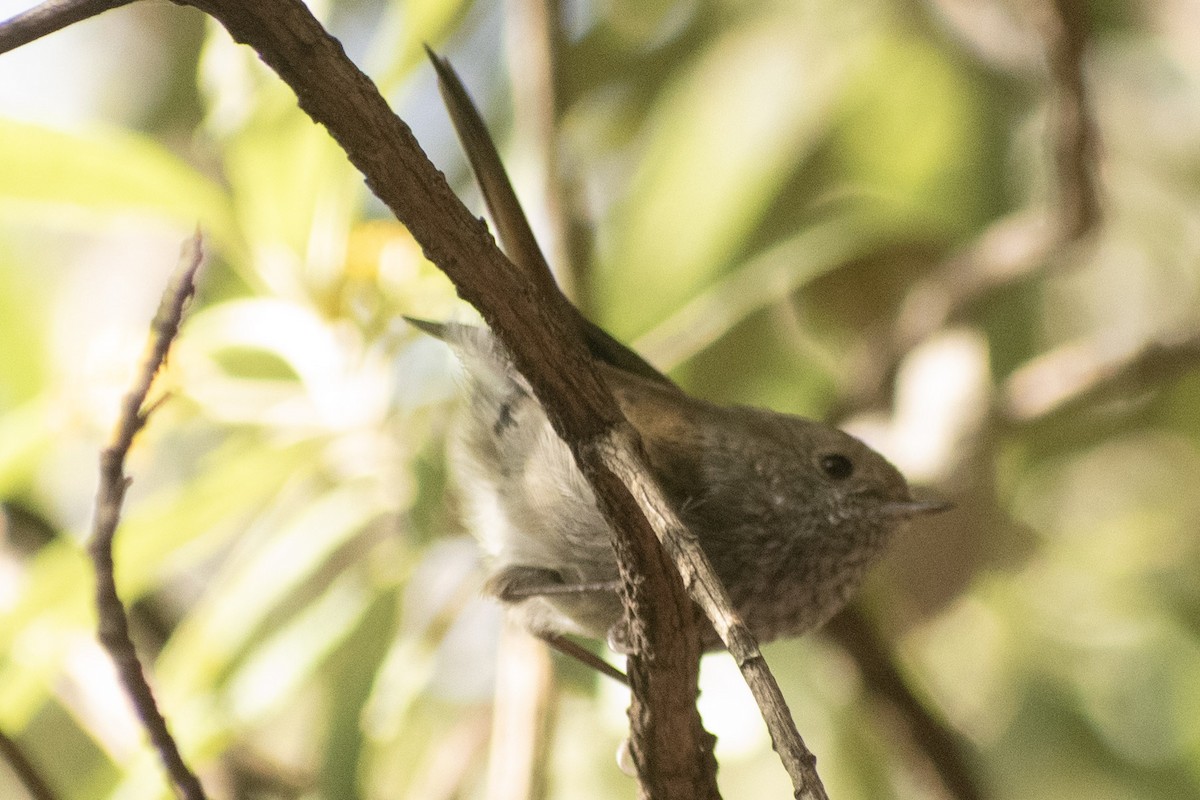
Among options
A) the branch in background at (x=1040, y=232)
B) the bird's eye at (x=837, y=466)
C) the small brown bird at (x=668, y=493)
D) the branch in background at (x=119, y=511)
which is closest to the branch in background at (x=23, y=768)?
the branch in background at (x=119, y=511)

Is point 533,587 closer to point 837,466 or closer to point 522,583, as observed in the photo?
point 522,583

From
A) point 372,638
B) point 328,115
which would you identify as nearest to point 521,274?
point 328,115

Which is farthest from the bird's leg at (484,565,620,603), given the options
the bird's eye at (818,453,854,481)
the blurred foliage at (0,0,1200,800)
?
the bird's eye at (818,453,854,481)

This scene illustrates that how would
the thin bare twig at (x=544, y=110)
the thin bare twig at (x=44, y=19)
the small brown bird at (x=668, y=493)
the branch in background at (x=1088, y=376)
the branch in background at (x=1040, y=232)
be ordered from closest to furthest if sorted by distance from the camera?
the thin bare twig at (x=44, y=19) < the small brown bird at (x=668, y=493) < the branch in background at (x=1040, y=232) < the branch in background at (x=1088, y=376) < the thin bare twig at (x=544, y=110)

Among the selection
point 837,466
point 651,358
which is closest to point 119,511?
point 837,466

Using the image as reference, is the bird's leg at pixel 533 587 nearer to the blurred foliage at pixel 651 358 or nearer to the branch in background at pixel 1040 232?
the blurred foliage at pixel 651 358

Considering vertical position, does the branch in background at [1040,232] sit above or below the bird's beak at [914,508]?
above

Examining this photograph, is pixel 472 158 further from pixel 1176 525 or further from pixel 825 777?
pixel 1176 525
